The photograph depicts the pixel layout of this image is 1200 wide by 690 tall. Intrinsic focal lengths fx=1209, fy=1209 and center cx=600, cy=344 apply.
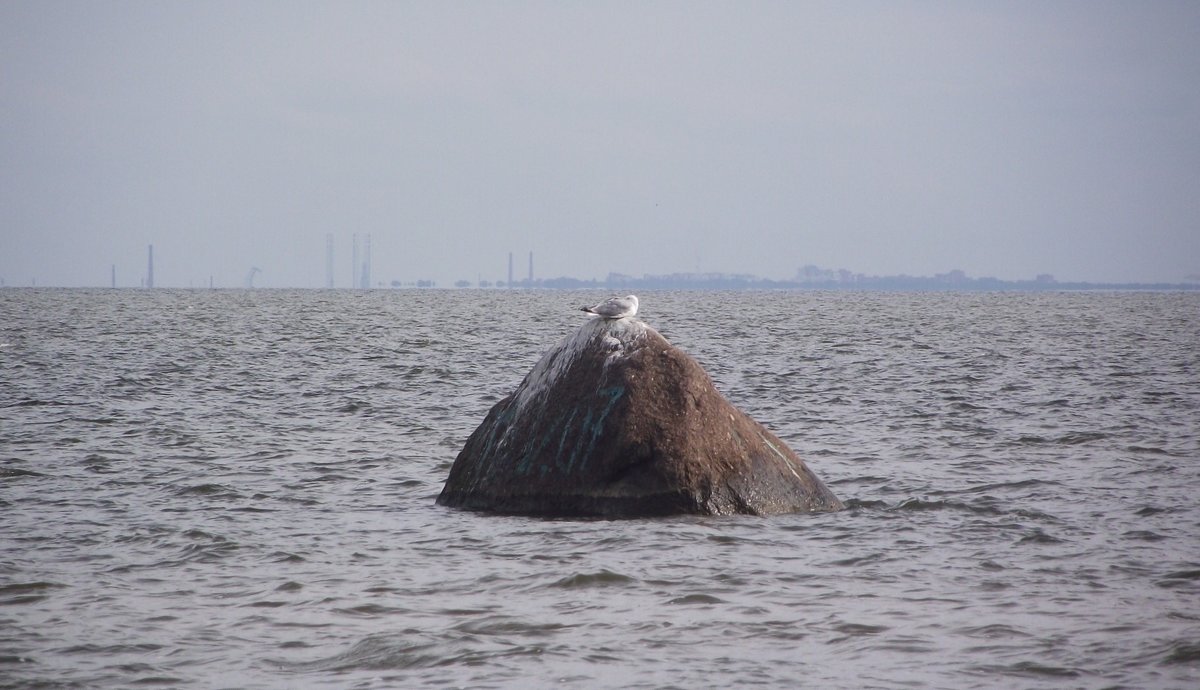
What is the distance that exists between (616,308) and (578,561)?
3088mm

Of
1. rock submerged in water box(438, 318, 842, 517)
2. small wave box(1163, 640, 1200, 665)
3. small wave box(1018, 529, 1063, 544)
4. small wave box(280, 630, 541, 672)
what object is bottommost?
small wave box(280, 630, 541, 672)

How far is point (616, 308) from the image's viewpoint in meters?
12.0

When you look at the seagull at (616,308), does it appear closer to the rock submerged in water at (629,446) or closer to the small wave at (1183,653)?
the rock submerged in water at (629,446)

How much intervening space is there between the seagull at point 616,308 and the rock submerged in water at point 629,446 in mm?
88

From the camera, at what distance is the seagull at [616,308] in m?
12.0

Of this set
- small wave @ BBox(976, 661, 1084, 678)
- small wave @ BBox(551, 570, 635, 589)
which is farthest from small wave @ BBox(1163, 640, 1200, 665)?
small wave @ BBox(551, 570, 635, 589)

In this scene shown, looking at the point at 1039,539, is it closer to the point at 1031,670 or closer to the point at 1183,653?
the point at 1183,653

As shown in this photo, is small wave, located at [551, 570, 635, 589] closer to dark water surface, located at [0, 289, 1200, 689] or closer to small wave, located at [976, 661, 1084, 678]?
dark water surface, located at [0, 289, 1200, 689]

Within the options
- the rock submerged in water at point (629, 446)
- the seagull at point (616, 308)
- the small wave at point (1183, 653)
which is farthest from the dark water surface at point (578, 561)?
the seagull at point (616, 308)

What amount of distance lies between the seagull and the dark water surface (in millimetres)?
1416

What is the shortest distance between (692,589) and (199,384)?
18.6 metres

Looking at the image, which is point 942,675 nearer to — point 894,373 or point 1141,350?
point 894,373

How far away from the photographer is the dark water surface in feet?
23.8

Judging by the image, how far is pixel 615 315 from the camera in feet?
39.5
